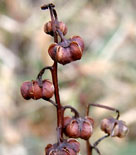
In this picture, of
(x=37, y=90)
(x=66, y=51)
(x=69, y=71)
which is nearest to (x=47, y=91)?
(x=37, y=90)

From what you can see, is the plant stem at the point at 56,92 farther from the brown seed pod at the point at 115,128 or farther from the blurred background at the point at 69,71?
the blurred background at the point at 69,71

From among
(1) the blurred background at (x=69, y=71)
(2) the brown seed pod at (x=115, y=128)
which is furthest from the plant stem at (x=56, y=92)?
(1) the blurred background at (x=69, y=71)

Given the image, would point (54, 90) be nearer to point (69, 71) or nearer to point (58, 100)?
point (58, 100)

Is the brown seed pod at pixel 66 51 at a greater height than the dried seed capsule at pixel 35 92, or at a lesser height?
greater

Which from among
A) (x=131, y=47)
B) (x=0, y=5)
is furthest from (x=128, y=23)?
(x=0, y=5)

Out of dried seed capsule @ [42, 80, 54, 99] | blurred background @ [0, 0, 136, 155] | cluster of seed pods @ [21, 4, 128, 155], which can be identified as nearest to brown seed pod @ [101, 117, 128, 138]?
cluster of seed pods @ [21, 4, 128, 155]

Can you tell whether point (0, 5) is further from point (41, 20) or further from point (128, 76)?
point (128, 76)

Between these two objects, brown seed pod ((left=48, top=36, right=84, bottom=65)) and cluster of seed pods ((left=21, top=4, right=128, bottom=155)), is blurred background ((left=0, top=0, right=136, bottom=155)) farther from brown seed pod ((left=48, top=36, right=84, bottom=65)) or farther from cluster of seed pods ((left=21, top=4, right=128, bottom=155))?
brown seed pod ((left=48, top=36, right=84, bottom=65))
